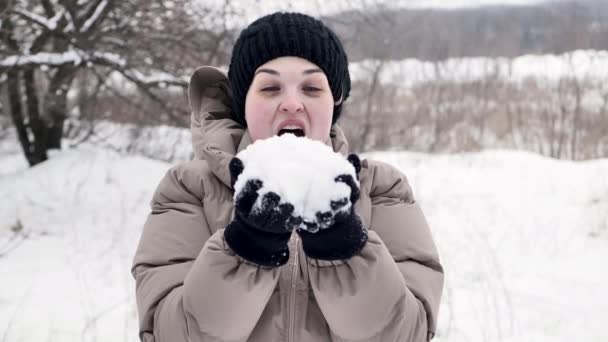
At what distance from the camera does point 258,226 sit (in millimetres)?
787

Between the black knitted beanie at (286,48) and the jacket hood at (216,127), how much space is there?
10 centimetres

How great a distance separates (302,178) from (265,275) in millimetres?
222

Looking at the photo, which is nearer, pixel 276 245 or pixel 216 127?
pixel 276 245

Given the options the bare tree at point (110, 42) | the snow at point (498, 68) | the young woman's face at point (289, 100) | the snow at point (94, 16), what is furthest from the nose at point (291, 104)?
the snow at point (498, 68)

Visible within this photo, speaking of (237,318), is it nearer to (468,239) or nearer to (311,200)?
(311,200)

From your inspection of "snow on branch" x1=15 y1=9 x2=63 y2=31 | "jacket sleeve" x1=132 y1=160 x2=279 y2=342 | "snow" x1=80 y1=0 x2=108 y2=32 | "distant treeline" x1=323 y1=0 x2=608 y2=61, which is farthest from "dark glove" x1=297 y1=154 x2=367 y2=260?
"distant treeline" x1=323 y1=0 x2=608 y2=61

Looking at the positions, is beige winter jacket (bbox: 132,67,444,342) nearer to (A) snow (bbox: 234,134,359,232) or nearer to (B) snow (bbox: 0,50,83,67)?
(A) snow (bbox: 234,134,359,232)

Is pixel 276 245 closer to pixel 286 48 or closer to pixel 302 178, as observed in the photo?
pixel 302 178

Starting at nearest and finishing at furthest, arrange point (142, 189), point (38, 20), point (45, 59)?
point (38, 20) → point (45, 59) → point (142, 189)

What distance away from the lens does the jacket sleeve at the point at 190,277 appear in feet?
2.90

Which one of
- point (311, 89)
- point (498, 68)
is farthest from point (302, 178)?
point (498, 68)

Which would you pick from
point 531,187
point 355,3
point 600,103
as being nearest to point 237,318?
point 355,3

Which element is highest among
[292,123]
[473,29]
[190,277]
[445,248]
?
[473,29]

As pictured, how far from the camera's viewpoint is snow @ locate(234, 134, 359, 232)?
78 centimetres
